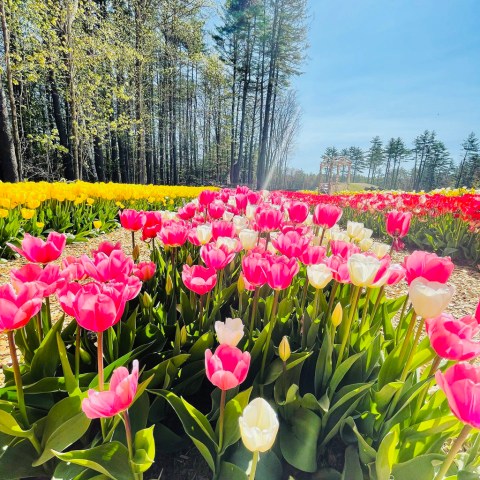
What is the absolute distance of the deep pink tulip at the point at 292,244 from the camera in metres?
1.39

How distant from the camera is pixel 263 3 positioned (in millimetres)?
20547

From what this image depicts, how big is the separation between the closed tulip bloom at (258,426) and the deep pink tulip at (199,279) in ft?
2.02

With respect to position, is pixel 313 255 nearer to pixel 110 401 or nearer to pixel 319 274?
pixel 319 274

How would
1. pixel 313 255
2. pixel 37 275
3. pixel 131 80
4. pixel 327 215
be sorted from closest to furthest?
pixel 37 275 → pixel 313 255 → pixel 327 215 → pixel 131 80

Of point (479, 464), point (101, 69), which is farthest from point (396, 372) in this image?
point (101, 69)

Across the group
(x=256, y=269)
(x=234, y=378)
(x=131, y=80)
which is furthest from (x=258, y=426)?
(x=131, y=80)

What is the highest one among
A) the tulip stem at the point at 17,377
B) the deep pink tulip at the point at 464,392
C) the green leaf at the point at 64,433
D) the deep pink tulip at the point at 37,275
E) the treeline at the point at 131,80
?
the treeline at the point at 131,80

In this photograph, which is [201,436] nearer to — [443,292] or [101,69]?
[443,292]

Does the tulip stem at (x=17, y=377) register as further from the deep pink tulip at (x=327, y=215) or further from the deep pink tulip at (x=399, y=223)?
the deep pink tulip at (x=399, y=223)

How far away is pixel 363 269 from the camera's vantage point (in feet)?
3.67

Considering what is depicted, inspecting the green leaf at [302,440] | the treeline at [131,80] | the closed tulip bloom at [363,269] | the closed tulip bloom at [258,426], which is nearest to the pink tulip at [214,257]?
the closed tulip bloom at [363,269]

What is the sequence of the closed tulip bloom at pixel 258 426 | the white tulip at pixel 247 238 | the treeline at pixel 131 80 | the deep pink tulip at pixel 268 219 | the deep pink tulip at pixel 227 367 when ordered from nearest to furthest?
the closed tulip bloom at pixel 258 426
the deep pink tulip at pixel 227 367
the white tulip at pixel 247 238
the deep pink tulip at pixel 268 219
the treeline at pixel 131 80

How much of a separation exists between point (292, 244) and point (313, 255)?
10 cm

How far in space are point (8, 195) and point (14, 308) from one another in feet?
14.7
